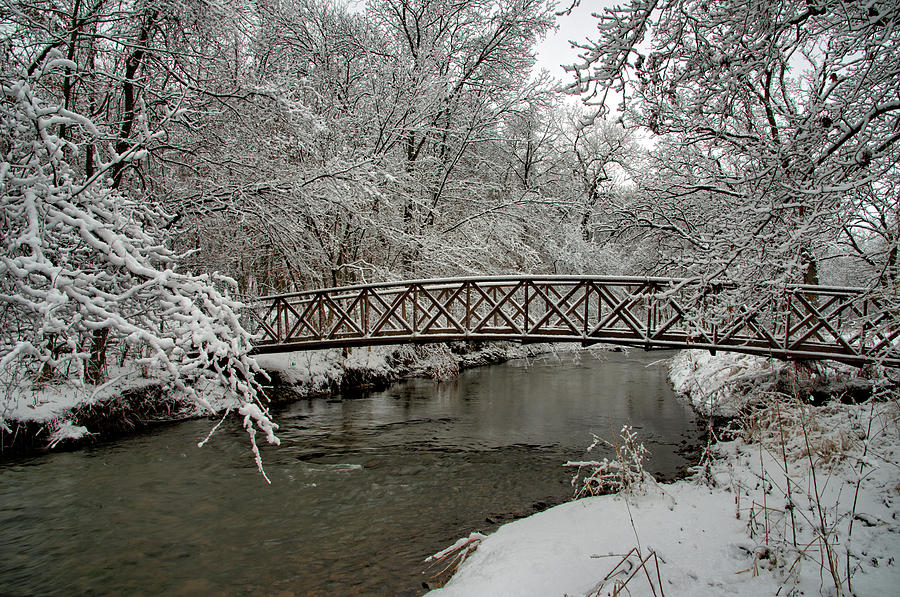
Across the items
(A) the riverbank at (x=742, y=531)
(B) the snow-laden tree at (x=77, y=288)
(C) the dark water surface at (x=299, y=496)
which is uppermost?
(B) the snow-laden tree at (x=77, y=288)

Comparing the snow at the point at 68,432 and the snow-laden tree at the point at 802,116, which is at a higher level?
the snow-laden tree at the point at 802,116

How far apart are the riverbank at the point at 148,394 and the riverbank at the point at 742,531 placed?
2723mm

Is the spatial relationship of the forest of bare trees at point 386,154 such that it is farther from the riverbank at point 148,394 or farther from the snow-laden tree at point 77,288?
the riverbank at point 148,394

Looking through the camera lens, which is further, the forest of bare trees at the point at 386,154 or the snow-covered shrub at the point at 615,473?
the snow-covered shrub at the point at 615,473

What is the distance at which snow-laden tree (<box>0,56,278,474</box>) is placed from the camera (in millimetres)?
3061

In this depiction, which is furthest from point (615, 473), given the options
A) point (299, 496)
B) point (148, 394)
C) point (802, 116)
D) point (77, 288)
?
point (148, 394)

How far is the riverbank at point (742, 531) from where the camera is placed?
3.13 meters

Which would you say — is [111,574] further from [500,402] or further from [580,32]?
[500,402]

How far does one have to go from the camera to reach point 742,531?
12.5ft

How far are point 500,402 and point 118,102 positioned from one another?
1008 centimetres

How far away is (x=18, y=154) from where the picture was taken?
3.87 meters

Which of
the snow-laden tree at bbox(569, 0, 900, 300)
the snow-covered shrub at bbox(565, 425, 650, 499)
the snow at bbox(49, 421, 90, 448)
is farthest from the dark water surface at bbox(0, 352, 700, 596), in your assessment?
the snow-laden tree at bbox(569, 0, 900, 300)

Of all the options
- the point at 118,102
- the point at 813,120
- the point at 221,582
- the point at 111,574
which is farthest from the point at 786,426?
the point at 118,102

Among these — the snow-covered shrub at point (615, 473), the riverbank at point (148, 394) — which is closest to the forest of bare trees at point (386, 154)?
the riverbank at point (148, 394)
